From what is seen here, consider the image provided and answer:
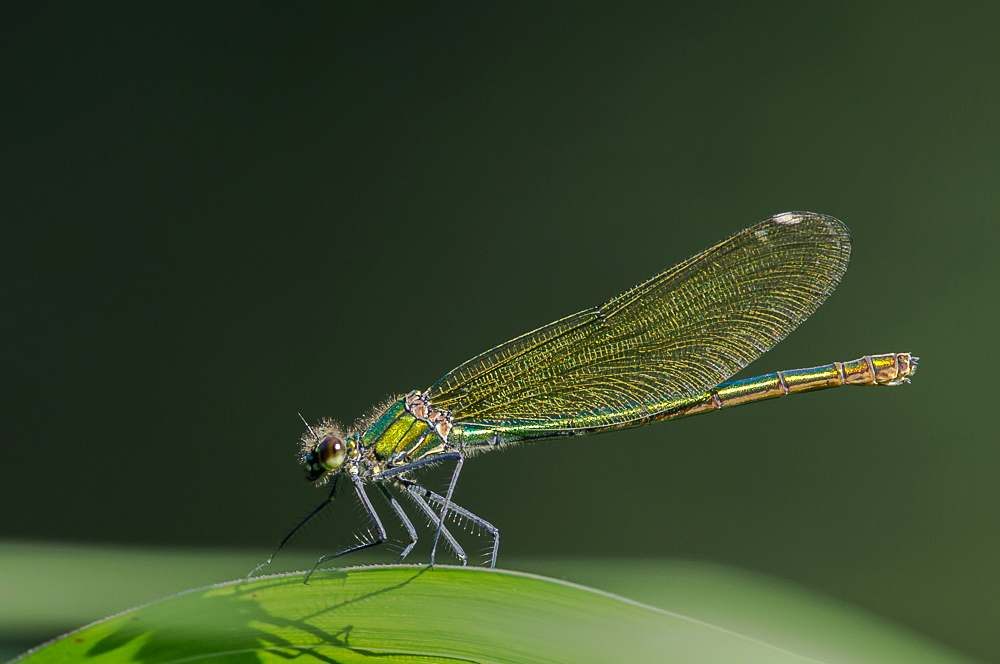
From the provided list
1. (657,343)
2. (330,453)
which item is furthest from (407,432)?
(657,343)

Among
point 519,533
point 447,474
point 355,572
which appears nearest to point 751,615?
point 447,474

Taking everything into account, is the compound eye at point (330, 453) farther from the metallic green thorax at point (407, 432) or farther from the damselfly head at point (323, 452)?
the metallic green thorax at point (407, 432)

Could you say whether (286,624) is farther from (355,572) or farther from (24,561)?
(24,561)

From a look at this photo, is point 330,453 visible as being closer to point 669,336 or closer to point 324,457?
point 324,457

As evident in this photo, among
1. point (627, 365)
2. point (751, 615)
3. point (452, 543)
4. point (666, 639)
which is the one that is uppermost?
point (627, 365)

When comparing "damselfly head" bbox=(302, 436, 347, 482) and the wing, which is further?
the wing

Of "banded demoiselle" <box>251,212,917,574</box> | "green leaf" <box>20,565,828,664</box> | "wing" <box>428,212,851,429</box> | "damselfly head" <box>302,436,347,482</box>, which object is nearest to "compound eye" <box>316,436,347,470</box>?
"damselfly head" <box>302,436,347,482</box>

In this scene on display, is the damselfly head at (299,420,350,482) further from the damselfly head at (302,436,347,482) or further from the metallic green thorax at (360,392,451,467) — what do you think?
the metallic green thorax at (360,392,451,467)
